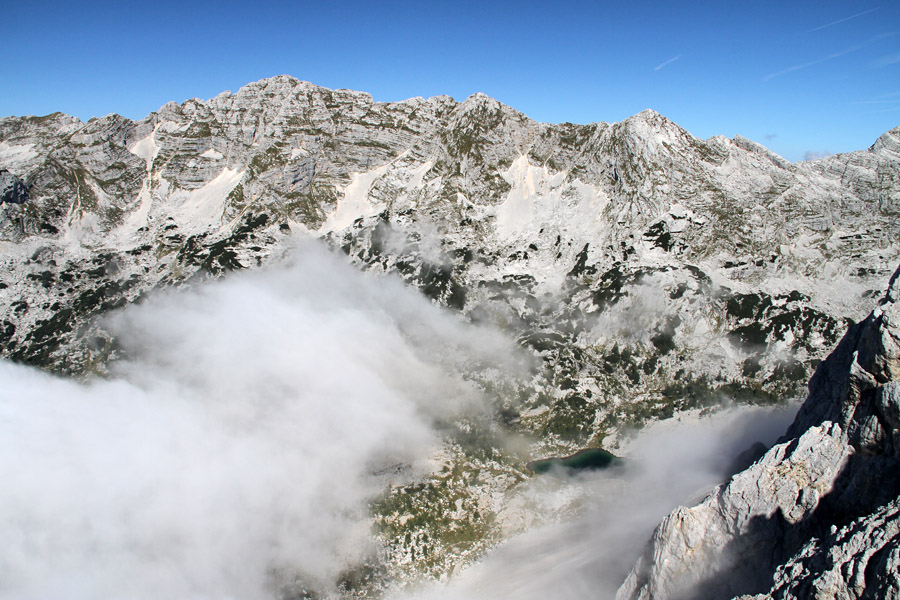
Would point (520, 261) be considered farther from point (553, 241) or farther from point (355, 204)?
point (355, 204)

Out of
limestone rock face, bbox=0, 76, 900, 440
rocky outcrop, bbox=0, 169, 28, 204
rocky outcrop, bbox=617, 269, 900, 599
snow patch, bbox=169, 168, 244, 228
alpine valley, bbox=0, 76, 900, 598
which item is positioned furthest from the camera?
snow patch, bbox=169, 168, 244, 228

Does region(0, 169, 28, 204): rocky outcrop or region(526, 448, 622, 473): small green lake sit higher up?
region(0, 169, 28, 204): rocky outcrop

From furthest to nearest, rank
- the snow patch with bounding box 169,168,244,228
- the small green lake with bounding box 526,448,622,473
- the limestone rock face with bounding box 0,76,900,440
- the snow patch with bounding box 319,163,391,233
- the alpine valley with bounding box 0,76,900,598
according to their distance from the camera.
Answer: the snow patch with bounding box 169,168,244,228 < the snow patch with bounding box 319,163,391,233 < the limestone rock face with bounding box 0,76,900,440 < the small green lake with bounding box 526,448,622,473 < the alpine valley with bounding box 0,76,900,598

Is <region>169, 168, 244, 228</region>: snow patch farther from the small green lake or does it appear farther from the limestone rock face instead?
the small green lake

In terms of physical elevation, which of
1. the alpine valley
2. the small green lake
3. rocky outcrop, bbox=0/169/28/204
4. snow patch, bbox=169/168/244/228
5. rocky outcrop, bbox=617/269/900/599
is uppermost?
rocky outcrop, bbox=0/169/28/204

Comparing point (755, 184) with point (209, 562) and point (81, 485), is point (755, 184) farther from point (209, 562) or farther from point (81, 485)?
point (81, 485)

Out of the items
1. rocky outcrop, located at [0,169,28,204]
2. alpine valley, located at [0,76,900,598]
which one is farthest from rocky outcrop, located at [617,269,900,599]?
rocky outcrop, located at [0,169,28,204]

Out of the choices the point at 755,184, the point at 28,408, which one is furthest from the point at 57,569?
the point at 755,184

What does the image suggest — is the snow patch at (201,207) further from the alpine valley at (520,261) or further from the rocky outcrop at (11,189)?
the rocky outcrop at (11,189)
